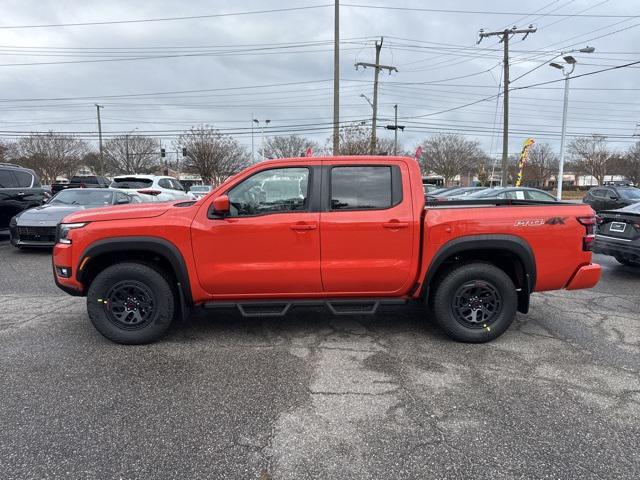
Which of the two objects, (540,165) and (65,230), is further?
(540,165)

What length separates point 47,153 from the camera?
52.8 meters

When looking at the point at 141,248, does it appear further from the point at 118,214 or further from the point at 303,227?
the point at 303,227

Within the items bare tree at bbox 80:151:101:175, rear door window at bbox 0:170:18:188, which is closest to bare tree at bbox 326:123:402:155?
rear door window at bbox 0:170:18:188

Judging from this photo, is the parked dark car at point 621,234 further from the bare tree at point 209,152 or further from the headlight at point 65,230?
the bare tree at point 209,152

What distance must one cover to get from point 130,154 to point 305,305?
63.7m

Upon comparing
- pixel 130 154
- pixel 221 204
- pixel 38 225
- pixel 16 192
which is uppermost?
pixel 130 154

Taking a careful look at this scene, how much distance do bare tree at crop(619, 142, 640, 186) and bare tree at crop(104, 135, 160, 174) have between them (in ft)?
227

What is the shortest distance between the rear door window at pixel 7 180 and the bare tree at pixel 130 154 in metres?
53.5

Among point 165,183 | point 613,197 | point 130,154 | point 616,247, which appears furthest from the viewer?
point 130,154

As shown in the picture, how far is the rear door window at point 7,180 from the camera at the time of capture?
35.0 ft

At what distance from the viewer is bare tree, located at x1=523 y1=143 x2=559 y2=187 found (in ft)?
236

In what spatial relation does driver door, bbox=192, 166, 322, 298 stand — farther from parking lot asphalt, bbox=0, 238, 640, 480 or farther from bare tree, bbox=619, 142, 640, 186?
bare tree, bbox=619, 142, 640, 186

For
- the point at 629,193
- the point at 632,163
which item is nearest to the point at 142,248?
the point at 629,193

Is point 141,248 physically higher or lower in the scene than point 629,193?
lower
